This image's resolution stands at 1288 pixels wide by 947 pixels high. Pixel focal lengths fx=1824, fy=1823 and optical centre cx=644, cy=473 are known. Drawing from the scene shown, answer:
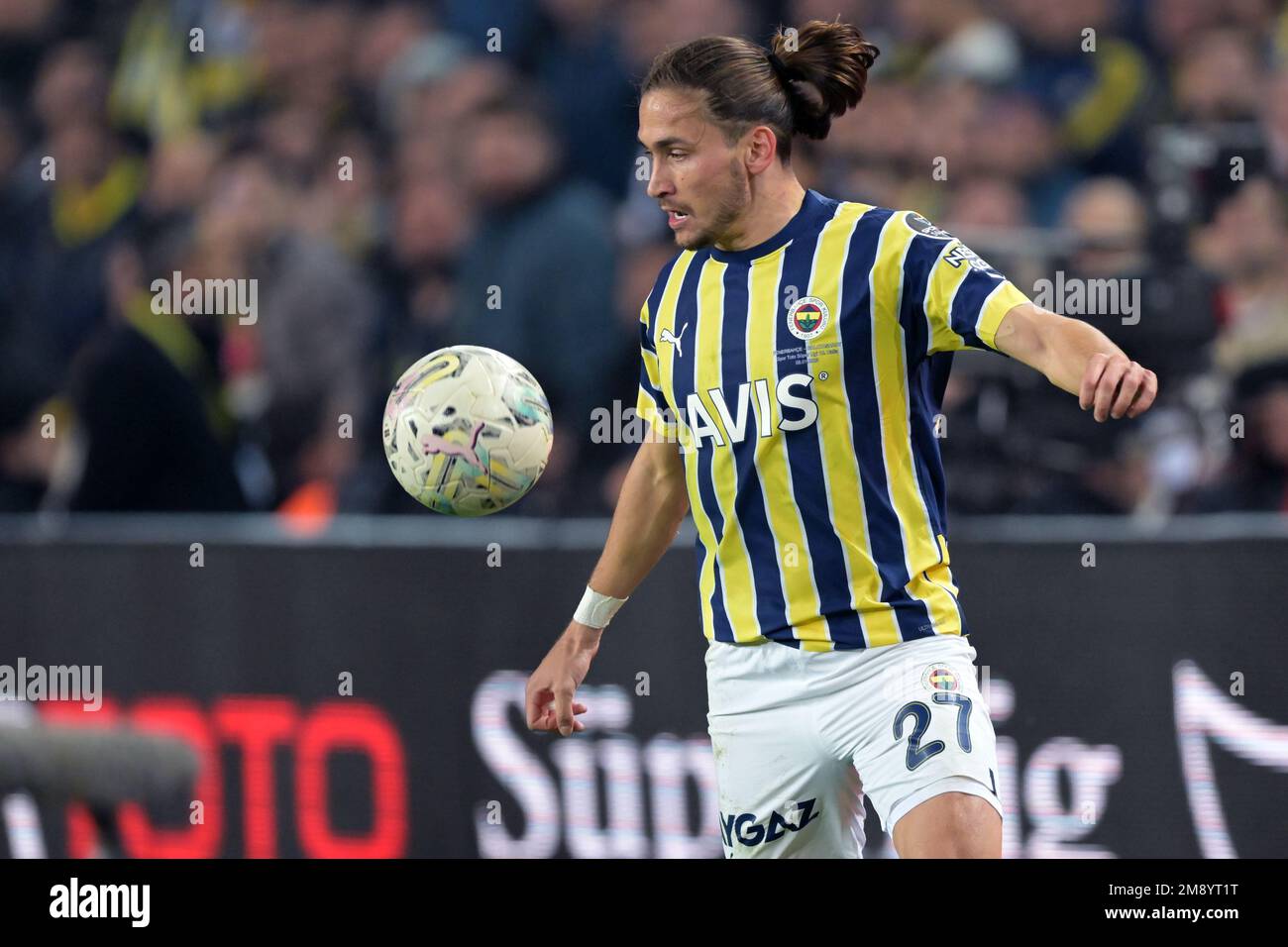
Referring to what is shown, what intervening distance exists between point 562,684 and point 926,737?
3.26 feet

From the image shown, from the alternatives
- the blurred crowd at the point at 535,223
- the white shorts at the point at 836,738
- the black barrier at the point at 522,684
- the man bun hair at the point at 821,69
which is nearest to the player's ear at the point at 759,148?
the man bun hair at the point at 821,69

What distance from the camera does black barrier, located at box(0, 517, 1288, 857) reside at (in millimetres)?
5695

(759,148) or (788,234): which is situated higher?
(759,148)

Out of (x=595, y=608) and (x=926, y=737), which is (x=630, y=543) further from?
(x=926, y=737)

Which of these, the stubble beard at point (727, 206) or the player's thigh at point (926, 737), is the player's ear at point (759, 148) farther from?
the player's thigh at point (926, 737)

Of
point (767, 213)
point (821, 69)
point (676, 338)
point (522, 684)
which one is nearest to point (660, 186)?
point (767, 213)

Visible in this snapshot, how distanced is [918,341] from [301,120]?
5.44 m

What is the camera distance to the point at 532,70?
8391mm

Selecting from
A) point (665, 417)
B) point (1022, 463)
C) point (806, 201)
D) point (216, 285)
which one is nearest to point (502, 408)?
point (665, 417)

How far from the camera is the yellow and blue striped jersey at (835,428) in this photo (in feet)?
13.3

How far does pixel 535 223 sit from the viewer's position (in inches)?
306

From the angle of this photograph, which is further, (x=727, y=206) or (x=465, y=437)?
(x=465, y=437)

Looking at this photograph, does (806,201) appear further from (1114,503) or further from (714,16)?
(714,16)

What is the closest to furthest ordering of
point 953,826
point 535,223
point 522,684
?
point 953,826, point 522,684, point 535,223
